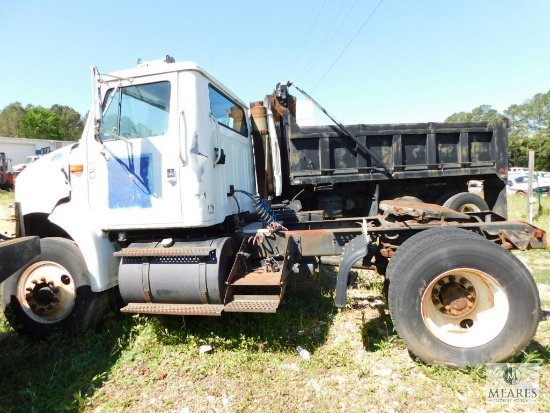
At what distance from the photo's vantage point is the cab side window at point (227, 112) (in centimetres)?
332

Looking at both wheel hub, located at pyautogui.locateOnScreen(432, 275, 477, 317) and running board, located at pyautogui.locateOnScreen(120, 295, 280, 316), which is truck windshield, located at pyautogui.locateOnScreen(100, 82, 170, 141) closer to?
running board, located at pyautogui.locateOnScreen(120, 295, 280, 316)

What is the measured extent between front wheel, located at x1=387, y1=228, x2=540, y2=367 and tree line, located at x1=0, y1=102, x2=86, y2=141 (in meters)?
54.0

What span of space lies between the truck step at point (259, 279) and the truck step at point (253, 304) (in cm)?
14

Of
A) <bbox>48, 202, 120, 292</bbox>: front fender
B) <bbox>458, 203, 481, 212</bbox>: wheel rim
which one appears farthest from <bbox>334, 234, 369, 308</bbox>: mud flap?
<bbox>458, 203, 481, 212</bbox>: wheel rim

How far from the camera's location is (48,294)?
10.8ft

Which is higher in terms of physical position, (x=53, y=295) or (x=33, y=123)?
(x=33, y=123)

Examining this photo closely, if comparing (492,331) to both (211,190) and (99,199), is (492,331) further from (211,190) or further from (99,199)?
(99,199)

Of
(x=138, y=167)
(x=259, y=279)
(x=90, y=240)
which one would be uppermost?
(x=138, y=167)

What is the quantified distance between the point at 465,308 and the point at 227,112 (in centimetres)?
301

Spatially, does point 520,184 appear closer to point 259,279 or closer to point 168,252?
point 259,279

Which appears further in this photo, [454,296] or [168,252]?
[168,252]

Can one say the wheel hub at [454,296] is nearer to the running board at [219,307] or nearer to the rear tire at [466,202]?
the running board at [219,307]

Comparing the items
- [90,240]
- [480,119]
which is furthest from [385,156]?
[480,119]

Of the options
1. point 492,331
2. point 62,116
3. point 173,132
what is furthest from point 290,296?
point 62,116
